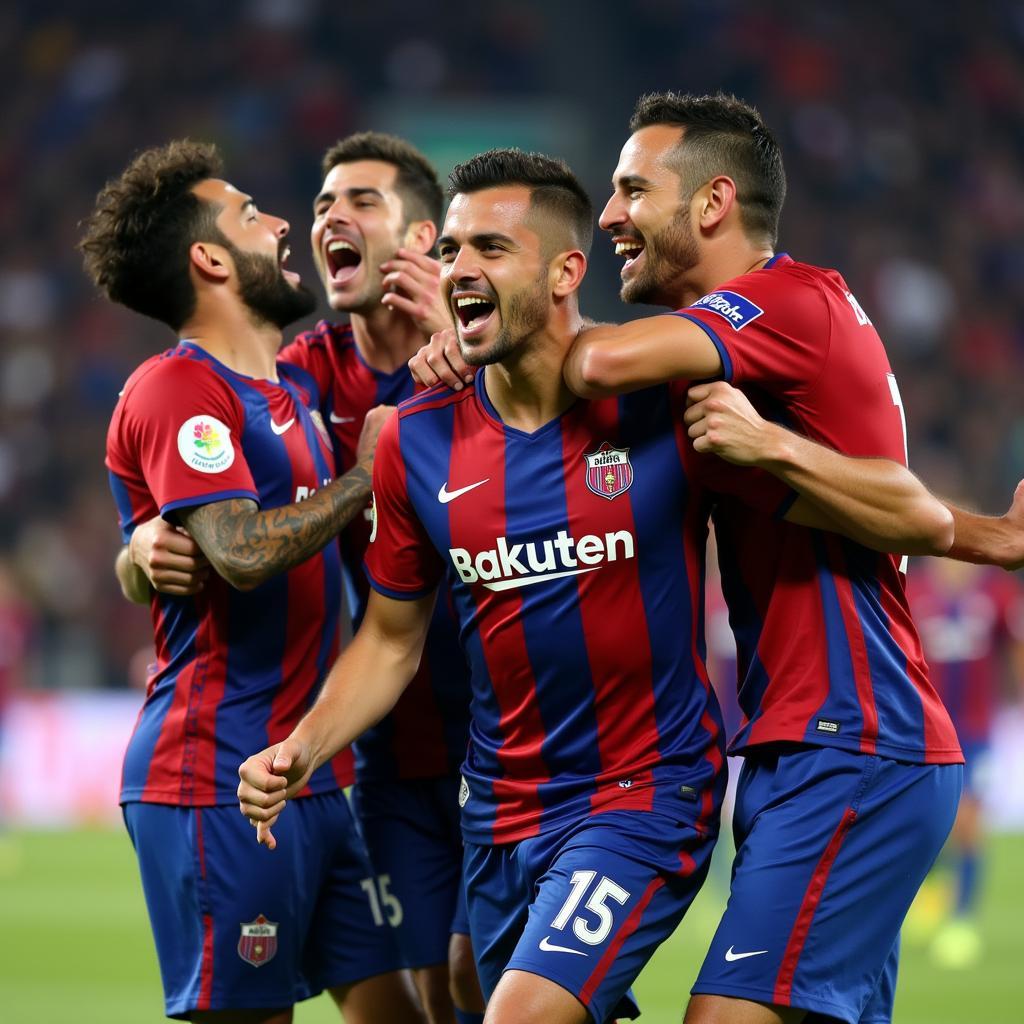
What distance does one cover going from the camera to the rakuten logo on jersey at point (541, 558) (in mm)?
3732

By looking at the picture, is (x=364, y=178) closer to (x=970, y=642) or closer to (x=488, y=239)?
(x=488, y=239)

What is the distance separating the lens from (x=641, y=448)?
12.4 ft

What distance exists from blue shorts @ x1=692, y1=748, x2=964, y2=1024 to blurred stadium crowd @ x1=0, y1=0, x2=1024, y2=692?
13.4 metres

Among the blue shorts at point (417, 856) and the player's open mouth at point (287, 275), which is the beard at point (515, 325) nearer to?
the player's open mouth at point (287, 275)

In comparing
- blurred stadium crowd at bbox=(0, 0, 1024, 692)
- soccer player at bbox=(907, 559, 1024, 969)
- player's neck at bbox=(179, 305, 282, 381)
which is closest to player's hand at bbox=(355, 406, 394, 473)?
player's neck at bbox=(179, 305, 282, 381)

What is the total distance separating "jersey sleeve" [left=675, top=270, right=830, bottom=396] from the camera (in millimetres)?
3521

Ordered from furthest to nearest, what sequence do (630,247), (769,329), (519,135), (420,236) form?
(519,135), (420,236), (630,247), (769,329)

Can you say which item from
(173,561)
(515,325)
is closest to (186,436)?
(173,561)

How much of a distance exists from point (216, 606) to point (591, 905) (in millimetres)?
1427

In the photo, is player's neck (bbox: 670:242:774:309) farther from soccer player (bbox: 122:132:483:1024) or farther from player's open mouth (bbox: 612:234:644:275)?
soccer player (bbox: 122:132:483:1024)

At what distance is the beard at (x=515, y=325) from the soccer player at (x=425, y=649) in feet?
2.47

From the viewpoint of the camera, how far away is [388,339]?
16.0 feet

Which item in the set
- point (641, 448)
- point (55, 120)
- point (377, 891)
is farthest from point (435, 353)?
point (55, 120)

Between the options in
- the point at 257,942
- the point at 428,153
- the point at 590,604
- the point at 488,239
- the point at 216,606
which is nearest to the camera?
the point at 590,604
